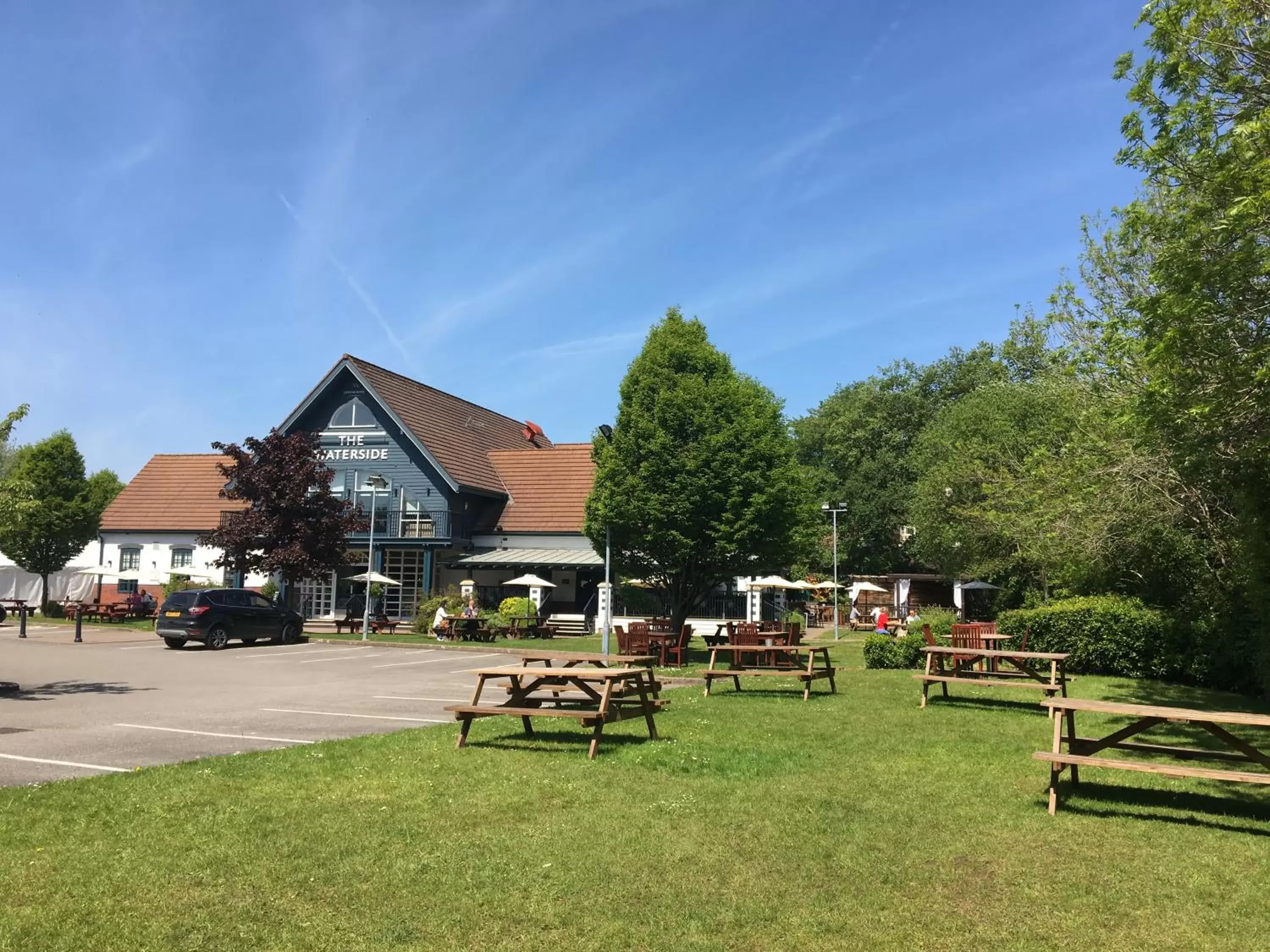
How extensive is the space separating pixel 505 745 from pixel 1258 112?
35.4ft

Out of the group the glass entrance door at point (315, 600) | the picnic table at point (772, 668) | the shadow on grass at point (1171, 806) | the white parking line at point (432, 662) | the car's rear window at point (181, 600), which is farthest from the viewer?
the glass entrance door at point (315, 600)

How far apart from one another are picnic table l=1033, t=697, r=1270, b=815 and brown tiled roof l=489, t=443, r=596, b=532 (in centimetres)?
3170

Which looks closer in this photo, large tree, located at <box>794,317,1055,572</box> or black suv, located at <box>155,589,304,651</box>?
black suv, located at <box>155,589,304,651</box>

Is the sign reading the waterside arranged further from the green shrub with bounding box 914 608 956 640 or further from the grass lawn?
the grass lawn

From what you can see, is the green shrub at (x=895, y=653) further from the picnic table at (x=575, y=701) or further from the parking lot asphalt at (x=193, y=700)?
the picnic table at (x=575, y=701)

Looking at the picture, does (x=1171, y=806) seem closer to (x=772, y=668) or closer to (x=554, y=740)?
(x=554, y=740)

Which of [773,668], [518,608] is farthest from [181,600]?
[773,668]

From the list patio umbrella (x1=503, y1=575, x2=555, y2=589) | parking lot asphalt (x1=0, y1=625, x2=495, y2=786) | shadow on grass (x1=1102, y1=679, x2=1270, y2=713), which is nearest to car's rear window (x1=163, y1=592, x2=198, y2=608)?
parking lot asphalt (x1=0, y1=625, x2=495, y2=786)

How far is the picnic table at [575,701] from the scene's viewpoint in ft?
30.4

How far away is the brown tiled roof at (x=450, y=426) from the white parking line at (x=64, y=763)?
98.0 feet

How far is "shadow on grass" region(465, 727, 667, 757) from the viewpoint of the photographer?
9.59 meters

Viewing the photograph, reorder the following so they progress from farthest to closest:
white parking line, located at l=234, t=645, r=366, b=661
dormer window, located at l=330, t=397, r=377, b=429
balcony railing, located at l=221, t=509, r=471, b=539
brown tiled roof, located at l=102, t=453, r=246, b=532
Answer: brown tiled roof, located at l=102, t=453, r=246, b=532
dormer window, located at l=330, t=397, r=377, b=429
balcony railing, located at l=221, t=509, r=471, b=539
white parking line, located at l=234, t=645, r=366, b=661

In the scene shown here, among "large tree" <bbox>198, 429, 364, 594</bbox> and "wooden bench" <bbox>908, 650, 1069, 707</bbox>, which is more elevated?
"large tree" <bbox>198, 429, 364, 594</bbox>

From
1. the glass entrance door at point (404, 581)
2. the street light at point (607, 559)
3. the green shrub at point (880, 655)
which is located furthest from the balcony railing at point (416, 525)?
the green shrub at point (880, 655)
